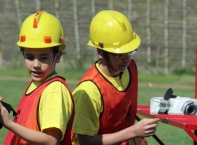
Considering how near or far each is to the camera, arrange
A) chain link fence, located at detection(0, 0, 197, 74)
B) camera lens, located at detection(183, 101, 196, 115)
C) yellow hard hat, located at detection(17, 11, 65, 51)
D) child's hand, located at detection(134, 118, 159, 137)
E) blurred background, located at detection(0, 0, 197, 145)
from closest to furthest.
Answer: yellow hard hat, located at detection(17, 11, 65, 51) → child's hand, located at detection(134, 118, 159, 137) → camera lens, located at detection(183, 101, 196, 115) → blurred background, located at detection(0, 0, 197, 145) → chain link fence, located at detection(0, 0, 197, 74)

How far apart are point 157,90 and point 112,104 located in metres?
8.50

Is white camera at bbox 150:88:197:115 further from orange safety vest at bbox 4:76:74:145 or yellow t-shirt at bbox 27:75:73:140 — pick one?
yellow t-shirt at bbox 27:75:73:140

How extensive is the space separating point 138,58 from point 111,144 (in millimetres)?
12421

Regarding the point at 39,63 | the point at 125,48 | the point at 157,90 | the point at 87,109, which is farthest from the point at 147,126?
the point at 157,90

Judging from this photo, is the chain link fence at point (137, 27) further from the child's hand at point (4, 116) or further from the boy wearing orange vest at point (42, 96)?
the child's hand at point (4, 116)

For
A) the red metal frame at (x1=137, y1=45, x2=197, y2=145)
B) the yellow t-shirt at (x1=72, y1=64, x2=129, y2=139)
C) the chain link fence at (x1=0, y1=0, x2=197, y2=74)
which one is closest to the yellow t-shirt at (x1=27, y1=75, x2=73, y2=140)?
the yellow t-shirt at (x1=72, y1=64, x2=129, y2=139)

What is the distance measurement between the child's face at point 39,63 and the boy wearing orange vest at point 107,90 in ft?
2.09

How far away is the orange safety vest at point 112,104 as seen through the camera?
17.7 feet

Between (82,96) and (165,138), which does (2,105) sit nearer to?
(82,96)

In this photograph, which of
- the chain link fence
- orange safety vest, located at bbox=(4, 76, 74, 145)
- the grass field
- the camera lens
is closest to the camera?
orange safety vest, located at bbox=(4, 76, 74, 145)

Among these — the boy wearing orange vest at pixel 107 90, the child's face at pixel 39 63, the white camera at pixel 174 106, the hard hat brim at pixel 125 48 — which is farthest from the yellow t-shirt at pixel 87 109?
the white camera at pixel 174 106

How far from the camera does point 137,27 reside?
17.9 m

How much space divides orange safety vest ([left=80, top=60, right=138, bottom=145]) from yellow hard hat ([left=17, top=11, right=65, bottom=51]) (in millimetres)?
647

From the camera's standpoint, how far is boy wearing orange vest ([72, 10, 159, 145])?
5.25 metres
